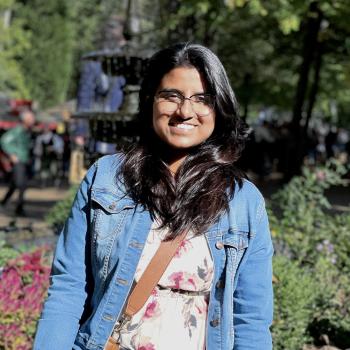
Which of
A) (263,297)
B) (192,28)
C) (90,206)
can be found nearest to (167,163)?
(90,206)

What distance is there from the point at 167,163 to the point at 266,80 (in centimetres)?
2394

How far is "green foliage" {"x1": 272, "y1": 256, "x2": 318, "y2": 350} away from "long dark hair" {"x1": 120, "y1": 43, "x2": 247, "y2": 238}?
88.6 inches

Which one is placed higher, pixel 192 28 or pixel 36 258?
pixel 192 28

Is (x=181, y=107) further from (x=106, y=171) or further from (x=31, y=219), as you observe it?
(x=31, y=219)

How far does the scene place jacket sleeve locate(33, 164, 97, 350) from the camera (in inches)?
82.5

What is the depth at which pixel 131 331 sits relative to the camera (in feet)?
6.94

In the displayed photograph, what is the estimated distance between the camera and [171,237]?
2.13 meters

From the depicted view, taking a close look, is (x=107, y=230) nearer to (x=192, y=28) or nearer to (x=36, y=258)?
(x=36, y=258)

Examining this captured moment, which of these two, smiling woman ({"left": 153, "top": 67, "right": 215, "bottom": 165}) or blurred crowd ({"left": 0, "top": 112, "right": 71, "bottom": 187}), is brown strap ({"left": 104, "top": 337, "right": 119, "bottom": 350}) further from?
blurred crowd ({"left": 0, "top": 112, "right": 71, "bottom": 187})

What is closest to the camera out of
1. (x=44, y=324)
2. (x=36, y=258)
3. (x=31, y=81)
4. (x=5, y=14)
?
(x=44, y=324)

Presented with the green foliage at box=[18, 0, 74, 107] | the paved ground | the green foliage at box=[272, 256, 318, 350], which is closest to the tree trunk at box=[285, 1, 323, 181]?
the paved ground

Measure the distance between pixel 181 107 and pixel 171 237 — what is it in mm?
371

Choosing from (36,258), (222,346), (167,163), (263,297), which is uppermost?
(167,163)

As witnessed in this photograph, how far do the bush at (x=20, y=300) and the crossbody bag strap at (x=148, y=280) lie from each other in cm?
219
